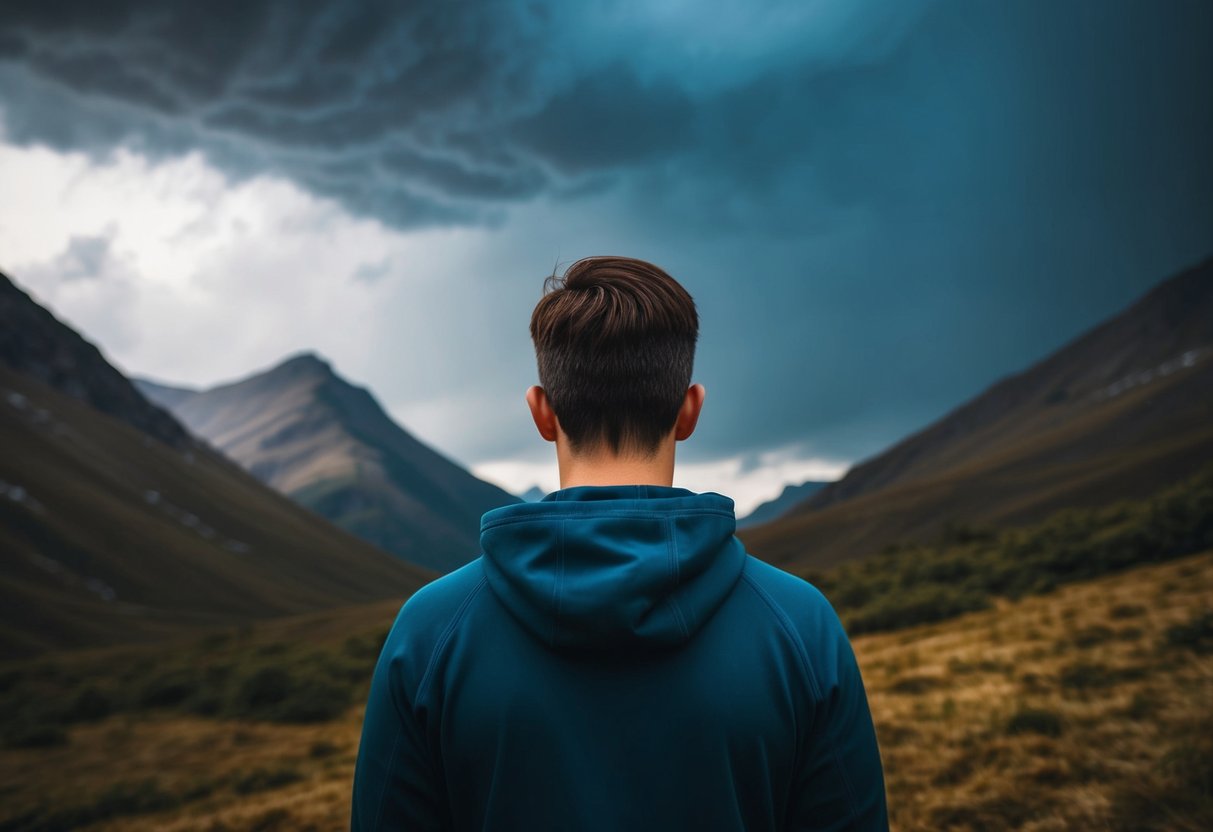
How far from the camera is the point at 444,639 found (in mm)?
2334

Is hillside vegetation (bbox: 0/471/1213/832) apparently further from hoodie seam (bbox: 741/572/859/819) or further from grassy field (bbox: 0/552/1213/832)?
hoodie seam (bbox: 741/572/859/819)

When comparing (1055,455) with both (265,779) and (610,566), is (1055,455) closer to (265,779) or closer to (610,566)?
(265,779)

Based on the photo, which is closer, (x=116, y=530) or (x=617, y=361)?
(x=617, y=361)

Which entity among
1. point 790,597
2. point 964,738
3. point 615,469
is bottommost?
point 964,738

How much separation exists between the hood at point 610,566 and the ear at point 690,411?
398mm

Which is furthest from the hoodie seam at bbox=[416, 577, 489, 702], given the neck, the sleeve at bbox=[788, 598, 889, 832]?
the sleeve at bbox=[788, 598, 889, 832]

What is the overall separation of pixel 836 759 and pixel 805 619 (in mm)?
485

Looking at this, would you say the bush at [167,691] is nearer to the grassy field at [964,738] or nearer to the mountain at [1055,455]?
the grassy field at [964,738]

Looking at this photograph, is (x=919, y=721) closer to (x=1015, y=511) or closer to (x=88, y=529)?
(x=1015, y=511)

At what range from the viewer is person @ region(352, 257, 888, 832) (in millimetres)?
2180

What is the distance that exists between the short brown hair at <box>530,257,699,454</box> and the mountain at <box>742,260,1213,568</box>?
175 feet

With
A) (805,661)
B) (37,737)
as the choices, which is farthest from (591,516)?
(37,737)

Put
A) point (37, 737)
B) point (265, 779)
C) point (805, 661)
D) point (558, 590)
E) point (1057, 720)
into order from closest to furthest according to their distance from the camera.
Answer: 1. point (558, 590)
2. point (805, 661)
3. point (1057, 720)
4. point (265, 779)
5. point (37, 737)

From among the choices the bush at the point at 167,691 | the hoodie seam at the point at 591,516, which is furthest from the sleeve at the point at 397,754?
the bush at the point at 167,691
